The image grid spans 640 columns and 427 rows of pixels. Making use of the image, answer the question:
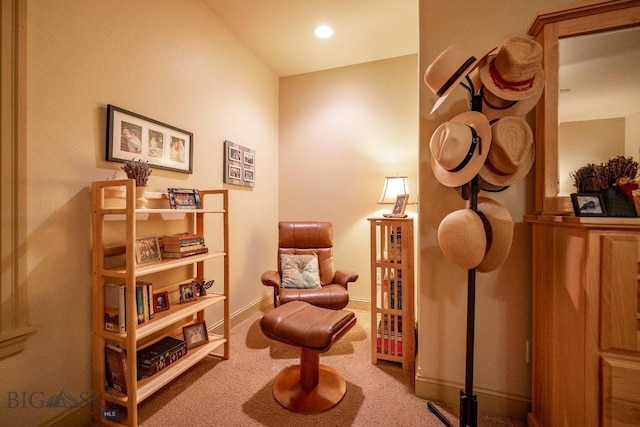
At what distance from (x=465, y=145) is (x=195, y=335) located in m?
2.14

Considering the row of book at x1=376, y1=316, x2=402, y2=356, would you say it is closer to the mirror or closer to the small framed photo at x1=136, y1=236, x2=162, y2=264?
the mirror

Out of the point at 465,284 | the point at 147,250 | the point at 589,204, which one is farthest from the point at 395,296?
the point at 147,250

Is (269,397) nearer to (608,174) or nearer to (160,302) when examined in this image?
(160,302)

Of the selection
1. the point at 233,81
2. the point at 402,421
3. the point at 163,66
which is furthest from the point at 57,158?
A: the point at 402,421

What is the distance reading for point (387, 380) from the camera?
6.07ft

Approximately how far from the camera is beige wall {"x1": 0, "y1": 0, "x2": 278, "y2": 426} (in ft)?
4.15

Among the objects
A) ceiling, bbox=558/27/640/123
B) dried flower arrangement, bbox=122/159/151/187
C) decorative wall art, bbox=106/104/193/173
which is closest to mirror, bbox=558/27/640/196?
ceiling, bbox=558/27/640/123

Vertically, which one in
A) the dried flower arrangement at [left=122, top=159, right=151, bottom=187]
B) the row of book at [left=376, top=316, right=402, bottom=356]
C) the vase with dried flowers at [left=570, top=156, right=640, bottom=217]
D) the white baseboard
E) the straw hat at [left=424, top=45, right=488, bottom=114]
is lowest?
the white baseboard

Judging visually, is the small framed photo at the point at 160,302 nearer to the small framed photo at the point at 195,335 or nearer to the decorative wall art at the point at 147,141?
the small framed photo at the point at 195,335

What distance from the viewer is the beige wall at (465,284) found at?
149cm

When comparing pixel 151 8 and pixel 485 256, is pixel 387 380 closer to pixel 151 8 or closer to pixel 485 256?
pixel 485 256

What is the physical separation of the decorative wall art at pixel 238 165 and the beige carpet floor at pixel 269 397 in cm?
159

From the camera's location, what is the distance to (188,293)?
1941 mm

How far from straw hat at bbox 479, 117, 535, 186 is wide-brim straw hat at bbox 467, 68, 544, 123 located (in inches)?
6.6
